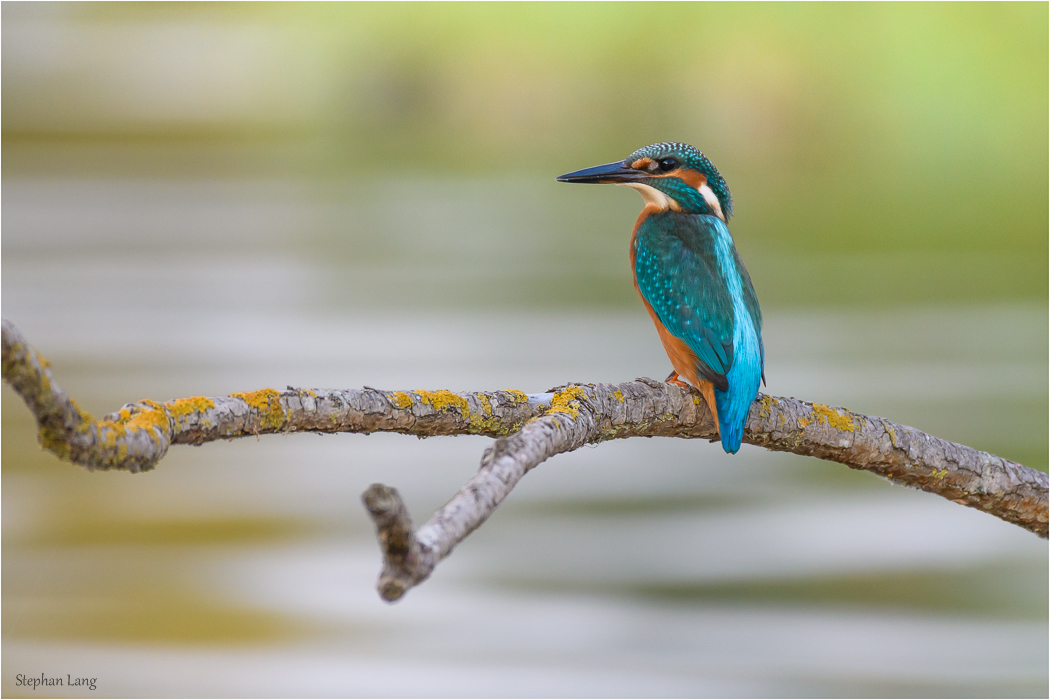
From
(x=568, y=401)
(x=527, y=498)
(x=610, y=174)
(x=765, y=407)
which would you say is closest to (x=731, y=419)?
(x=765, y=407)

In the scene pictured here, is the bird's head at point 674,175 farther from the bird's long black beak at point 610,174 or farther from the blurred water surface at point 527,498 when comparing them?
the blurred water surface at point 527,498

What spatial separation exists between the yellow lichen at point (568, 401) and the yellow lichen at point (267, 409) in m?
0.32

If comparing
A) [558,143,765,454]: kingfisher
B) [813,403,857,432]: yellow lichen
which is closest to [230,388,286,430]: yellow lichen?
[558,143,765,454]: kingfisher

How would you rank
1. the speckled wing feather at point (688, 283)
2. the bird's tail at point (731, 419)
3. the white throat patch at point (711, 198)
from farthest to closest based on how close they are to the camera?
the white throat patch at point (711, 198)
the speckled wing feather at point (688, 283)
the bird's tail at point (731, 419)

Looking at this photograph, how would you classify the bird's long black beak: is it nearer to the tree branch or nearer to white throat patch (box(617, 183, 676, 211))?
white throat patch (box(617, 183, 676, 211))

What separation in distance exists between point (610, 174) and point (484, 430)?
2.64 ft

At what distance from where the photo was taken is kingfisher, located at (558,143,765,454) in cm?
146

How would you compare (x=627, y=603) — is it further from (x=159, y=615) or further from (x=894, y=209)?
(x=894, y=209)

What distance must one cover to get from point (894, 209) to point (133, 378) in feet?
28.3

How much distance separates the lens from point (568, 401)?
116cm

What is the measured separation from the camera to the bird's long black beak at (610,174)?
1.75 meters

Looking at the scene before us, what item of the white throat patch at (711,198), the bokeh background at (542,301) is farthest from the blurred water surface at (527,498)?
the white throat patch at (711,198)

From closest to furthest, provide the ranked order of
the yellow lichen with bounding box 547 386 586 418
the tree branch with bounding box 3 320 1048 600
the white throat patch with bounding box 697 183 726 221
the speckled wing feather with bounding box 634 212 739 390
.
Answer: the tree branch with bounding box 3 320 1048 600
the yellow lichen with bounding box 547 386 586 418
the speckled wing feather with bounding box 634 212 739 390
the white throat patch with bounding box 697 183 726 221

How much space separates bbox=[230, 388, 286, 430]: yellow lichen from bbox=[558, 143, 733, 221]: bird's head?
0.97m
